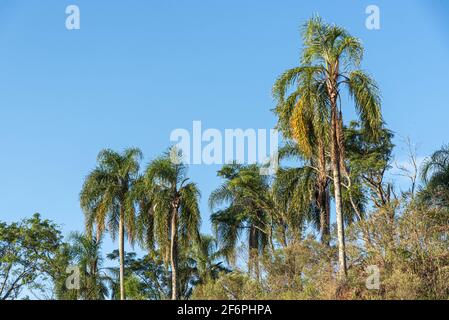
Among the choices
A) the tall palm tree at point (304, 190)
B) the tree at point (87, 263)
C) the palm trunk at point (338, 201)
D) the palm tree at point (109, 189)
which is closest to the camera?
the palm trunk at point (338, 201)

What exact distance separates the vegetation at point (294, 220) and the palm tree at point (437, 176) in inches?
2.3

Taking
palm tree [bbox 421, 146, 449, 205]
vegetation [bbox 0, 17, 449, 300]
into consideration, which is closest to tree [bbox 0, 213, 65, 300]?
vegetation [bbox 0, 17, 449, 300]

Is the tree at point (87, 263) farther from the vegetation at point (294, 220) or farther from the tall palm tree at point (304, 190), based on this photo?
the tall palm tree at point (304, 190)

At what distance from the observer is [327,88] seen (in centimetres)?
2050

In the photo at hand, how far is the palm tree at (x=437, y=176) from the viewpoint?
25.9 meters

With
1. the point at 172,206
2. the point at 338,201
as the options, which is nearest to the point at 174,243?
the point at 172,206

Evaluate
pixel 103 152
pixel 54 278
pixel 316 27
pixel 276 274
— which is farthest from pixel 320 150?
pixel 54 278

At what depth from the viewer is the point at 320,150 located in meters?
20.7

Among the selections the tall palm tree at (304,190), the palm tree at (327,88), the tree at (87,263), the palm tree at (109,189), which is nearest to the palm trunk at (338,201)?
the palm tree at (327,88)

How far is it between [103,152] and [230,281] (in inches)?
406

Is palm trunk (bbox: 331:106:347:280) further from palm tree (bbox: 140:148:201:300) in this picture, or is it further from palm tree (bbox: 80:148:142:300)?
palm tree (bbox: 80:148:142:300)

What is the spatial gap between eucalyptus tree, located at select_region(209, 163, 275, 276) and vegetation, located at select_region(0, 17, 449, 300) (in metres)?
0.06

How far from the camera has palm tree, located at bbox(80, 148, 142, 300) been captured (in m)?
31.0

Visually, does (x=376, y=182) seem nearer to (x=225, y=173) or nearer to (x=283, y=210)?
(x=283, y=210)
